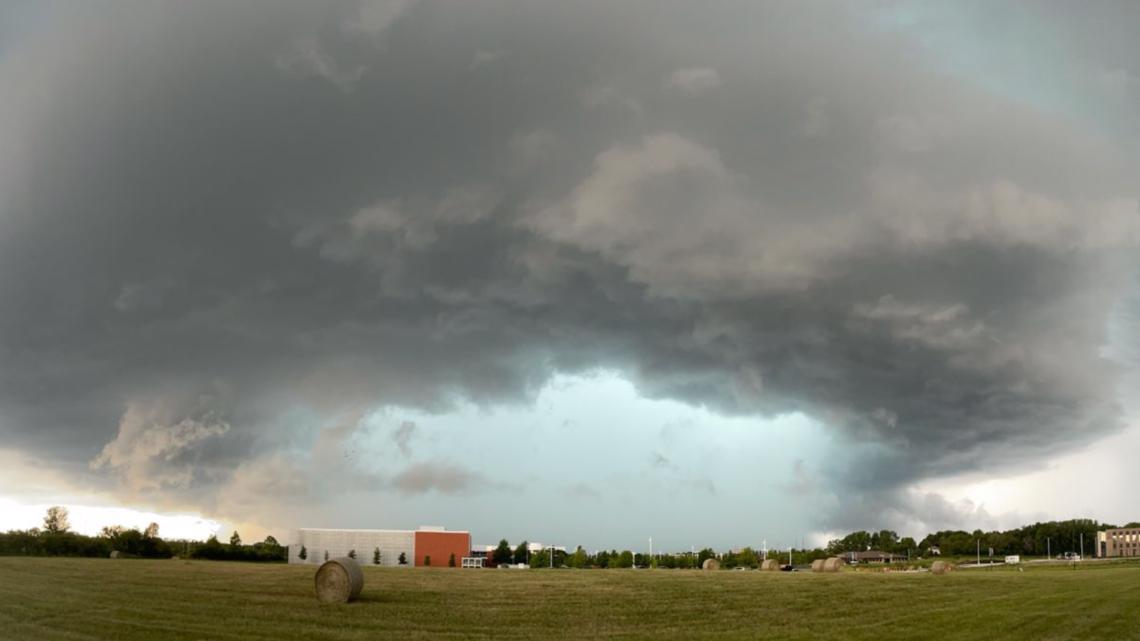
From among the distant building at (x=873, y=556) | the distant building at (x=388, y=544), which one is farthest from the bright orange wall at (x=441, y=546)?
the distant building at (x=873, y=556)

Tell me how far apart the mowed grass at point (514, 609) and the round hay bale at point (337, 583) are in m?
0.68

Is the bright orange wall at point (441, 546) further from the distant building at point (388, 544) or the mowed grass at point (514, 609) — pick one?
the mowed grass at point (514, 609)

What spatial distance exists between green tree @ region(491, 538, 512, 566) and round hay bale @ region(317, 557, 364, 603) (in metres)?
85.3

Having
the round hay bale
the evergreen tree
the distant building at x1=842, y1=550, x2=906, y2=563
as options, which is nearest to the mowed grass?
the round hay bale

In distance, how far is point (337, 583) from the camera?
35.4m

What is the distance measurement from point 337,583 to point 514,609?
717cm

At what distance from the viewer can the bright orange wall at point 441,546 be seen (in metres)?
128

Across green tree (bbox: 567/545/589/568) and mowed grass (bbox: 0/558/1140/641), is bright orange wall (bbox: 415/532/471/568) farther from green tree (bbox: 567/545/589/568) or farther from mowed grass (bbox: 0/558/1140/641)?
mowed grass (bbox: 0/558/1140/641)

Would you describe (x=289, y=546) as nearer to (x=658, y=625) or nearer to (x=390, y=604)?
(x=390, y=604)

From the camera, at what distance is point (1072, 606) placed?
128 feet

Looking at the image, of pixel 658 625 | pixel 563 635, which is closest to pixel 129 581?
pixel 563 635

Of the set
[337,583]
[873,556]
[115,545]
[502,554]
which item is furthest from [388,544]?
[873,556]

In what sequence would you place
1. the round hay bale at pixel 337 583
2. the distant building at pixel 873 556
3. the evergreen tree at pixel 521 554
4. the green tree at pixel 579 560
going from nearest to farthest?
the round hay bale at pixel 337 583
the green tree at pixel 579 560
the evergreen tree at pixel 521 554
the distant building at pixel 873 556

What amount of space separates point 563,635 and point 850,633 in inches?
377
